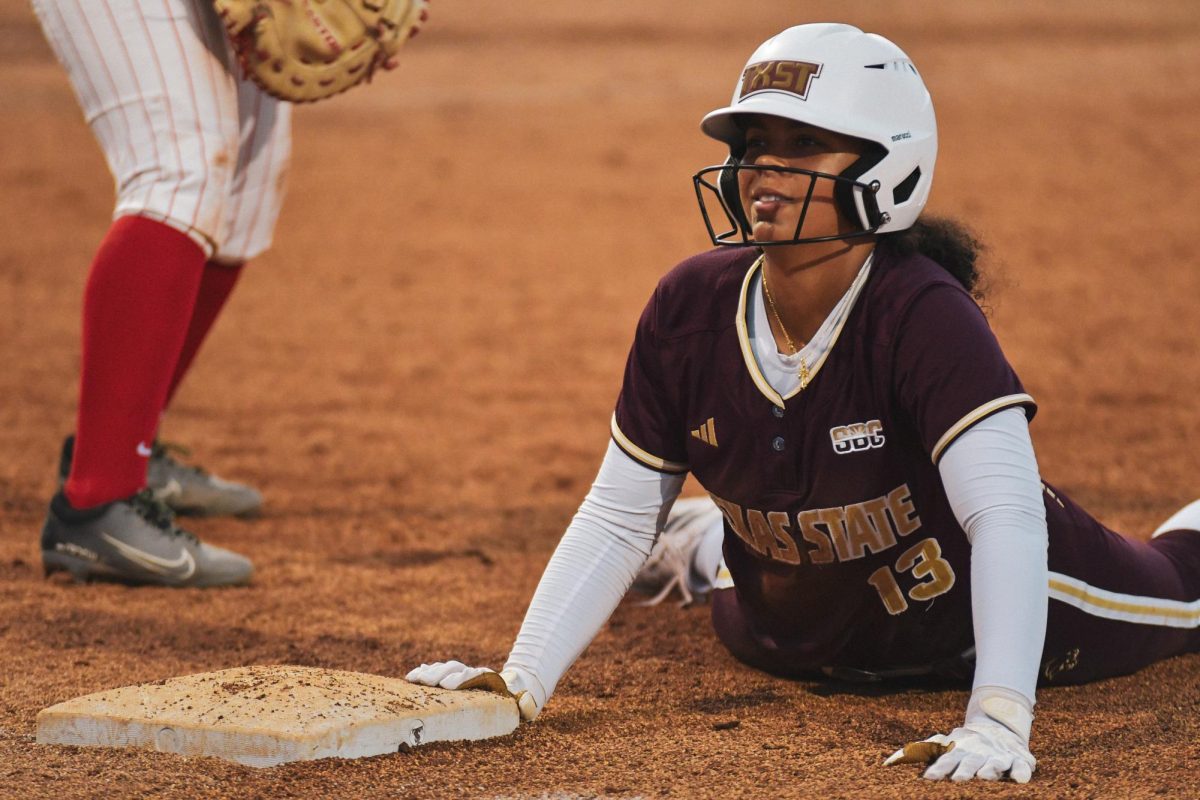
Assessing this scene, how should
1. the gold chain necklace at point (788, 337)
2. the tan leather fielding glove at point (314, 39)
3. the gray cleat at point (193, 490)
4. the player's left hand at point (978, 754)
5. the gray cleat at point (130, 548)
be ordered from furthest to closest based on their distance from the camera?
the gray cleat at point (193, 490), the gray cleat at point (130, 548), the tan leather fielding glove at point (314, 39), the gold chain necklace at point (788, 337), the player's left hand at point (978, 754)

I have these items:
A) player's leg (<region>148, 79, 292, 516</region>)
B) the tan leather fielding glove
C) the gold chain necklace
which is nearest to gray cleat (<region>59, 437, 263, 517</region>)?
player's leg (<region>148, 79, 292, 516</region>)

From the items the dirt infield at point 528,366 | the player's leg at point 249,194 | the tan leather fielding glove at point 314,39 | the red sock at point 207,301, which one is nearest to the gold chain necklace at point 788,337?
the dirt infield at point 528,366

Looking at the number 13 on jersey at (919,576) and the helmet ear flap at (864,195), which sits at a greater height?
the helmet ear flap at (864,195)

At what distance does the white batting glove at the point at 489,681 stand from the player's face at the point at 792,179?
2.95ft

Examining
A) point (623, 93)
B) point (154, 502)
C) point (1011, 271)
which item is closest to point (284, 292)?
point (1011, 271)

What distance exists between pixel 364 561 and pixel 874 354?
6.56 ft

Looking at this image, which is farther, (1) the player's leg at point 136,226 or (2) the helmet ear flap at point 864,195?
(1) the player's leg at point 136,226

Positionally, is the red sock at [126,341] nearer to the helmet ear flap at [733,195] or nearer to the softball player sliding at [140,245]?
the softball player sliding at [140,245]

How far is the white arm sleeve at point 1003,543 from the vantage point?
2.35 m

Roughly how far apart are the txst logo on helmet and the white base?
1.16 m

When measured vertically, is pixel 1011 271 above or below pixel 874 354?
below

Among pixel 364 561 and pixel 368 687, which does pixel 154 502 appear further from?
pixel 368 687

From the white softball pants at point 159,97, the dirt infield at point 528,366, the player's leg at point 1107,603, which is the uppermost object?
the white softball pants at point 159,97

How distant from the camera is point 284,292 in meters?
8.07
